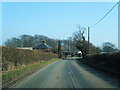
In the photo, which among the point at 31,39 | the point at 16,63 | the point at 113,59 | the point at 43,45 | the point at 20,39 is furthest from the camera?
the point at 31,39

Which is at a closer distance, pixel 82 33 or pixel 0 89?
pixel 0 89

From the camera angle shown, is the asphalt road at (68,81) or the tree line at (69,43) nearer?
the asphalt road at (68,81)

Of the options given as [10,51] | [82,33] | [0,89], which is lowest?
[0,89]

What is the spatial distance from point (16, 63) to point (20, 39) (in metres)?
125

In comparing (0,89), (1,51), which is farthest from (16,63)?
(0,89)

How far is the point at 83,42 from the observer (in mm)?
87875

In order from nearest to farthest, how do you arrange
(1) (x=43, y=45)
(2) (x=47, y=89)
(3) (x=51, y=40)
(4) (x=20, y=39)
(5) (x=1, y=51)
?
(2) (x=47, y=89) < (5) (x=1, y=51) < (1) (x=43, y=45) < (4) (x=20, y=39) < (3) (x=51, y=40)

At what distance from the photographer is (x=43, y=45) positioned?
5340 inches

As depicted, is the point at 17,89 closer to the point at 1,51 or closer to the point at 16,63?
the point at 1,51

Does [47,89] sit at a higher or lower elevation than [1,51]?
lower

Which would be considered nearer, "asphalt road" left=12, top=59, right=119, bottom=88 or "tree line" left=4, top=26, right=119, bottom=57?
"asphalt road" left=12, top=59, right=119, bottom=88

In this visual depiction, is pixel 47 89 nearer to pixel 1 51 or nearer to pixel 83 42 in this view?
pixel 1 51

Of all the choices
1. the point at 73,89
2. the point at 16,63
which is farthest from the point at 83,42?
the point at 73,89

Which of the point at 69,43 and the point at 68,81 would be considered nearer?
the point at 68,81
